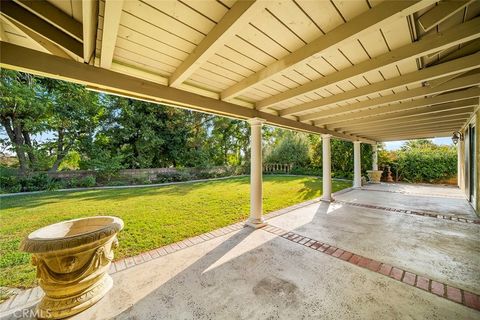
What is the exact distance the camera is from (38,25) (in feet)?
5.40

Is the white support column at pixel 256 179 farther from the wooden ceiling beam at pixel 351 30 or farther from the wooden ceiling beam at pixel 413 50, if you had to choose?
the wooden ceiling beam at pixel 351 30

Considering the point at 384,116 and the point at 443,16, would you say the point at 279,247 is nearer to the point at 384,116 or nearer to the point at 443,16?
the point at 443,16

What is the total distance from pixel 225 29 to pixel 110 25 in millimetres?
907

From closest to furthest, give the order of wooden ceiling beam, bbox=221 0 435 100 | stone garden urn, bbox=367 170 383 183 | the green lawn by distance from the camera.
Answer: wooden ceiling beam, bbox=221 0 435 100 < the green lawn < stone garden urn, bbox=367 170 383 183

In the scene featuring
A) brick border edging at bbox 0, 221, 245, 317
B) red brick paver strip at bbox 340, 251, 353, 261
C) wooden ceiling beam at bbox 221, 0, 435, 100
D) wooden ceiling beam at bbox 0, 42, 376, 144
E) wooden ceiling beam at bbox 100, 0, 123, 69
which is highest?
wooden ceiling beam at bbox 221, 0, 435, 100

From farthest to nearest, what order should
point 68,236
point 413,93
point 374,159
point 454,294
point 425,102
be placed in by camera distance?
1. point 374,159
2. point 425,102
3. point 413,93
4. point 454,294
5. point 68,236

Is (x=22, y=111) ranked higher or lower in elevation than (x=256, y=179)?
higher

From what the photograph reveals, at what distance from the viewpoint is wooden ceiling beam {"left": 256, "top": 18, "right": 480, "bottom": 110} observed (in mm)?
1681

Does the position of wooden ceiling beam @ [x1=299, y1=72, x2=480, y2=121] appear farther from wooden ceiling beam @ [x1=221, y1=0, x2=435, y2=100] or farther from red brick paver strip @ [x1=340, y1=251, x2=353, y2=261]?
red brick paver strip @ [x1=340, y1=251, x2=353, y2=261]

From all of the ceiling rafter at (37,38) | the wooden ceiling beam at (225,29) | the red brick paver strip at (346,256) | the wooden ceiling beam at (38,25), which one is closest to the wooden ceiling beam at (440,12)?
the wooden ceiling beam at (225,29)

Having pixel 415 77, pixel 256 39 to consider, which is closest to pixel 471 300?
pixel 415 77

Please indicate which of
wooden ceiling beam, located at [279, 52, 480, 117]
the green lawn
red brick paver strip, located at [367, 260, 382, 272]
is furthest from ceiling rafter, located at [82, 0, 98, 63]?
red brick paver strip, located at [367, 260, 382, 272]

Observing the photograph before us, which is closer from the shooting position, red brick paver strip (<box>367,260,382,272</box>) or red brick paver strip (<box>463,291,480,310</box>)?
red brick paver strip (<box>463,291,480,310</box>)

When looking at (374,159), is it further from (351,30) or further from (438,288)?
(351,30)
